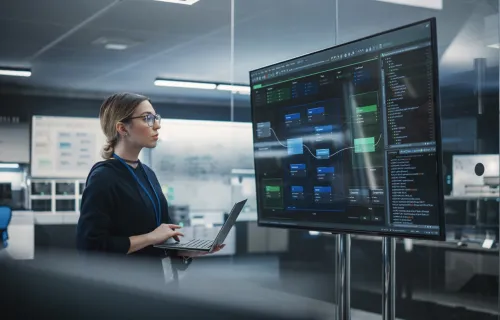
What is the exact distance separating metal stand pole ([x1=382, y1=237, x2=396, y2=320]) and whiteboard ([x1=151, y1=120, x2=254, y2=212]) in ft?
11.2

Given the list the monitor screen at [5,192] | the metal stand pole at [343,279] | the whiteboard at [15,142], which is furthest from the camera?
the whiteboard at [15,142]

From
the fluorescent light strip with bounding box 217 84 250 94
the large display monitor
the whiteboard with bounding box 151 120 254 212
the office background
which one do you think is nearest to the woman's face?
the large display monitor

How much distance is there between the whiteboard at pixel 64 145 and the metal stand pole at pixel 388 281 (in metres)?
3.36

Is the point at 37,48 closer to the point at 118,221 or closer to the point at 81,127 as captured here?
the point at 81,127

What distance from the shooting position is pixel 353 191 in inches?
63.8

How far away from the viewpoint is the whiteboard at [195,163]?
5.21m

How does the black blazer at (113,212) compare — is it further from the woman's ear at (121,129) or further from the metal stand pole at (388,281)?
the metal stand pole at (388,281)

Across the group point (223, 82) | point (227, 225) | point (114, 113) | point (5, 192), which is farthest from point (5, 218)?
point (227, 225)

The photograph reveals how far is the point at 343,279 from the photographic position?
1812 millimetres

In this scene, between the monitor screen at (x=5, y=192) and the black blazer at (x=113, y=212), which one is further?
the monitor screen at (x=5, y=192)

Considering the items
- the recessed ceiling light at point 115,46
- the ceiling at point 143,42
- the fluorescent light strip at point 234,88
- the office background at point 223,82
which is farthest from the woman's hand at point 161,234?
the recessed ceiling light at point 115,46

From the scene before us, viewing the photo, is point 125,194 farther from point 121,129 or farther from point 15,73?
point 15,73

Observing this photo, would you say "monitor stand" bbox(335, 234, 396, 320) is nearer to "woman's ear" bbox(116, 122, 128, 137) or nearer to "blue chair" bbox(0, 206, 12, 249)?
"woman's ear" bbox(116, 122, 128, 137)

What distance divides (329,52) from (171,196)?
365 cm
